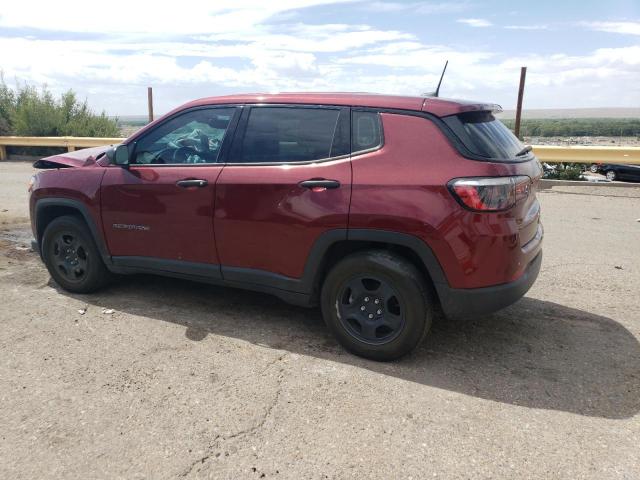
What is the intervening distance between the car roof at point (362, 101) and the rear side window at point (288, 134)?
0.08m

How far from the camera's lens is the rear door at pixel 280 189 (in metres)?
3.53

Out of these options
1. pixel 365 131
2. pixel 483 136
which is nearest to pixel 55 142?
pixel 365 131

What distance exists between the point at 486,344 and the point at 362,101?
6.45 ft

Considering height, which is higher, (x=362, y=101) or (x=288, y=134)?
(x=362, y=101)

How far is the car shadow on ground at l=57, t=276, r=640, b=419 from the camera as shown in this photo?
3.22 m

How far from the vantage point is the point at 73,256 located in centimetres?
475

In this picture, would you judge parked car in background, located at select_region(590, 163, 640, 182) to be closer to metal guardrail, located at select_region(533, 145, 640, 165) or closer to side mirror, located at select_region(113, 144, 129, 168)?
metal guardrail, located at select_region(533, 145, 640, 165)

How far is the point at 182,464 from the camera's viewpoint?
2.55 metres

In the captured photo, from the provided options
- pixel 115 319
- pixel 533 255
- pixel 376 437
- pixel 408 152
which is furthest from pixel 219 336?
pixel 533 255

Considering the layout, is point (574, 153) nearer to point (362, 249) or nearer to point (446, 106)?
point (446, 106)

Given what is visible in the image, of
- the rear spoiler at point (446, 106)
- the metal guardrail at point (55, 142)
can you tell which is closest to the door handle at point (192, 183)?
→ the rear spoiler at point (446, 106)

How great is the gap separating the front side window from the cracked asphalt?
1.27 m

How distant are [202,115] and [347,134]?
127 centimetres

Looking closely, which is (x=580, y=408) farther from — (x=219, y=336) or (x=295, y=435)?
(x=219, y=336)
